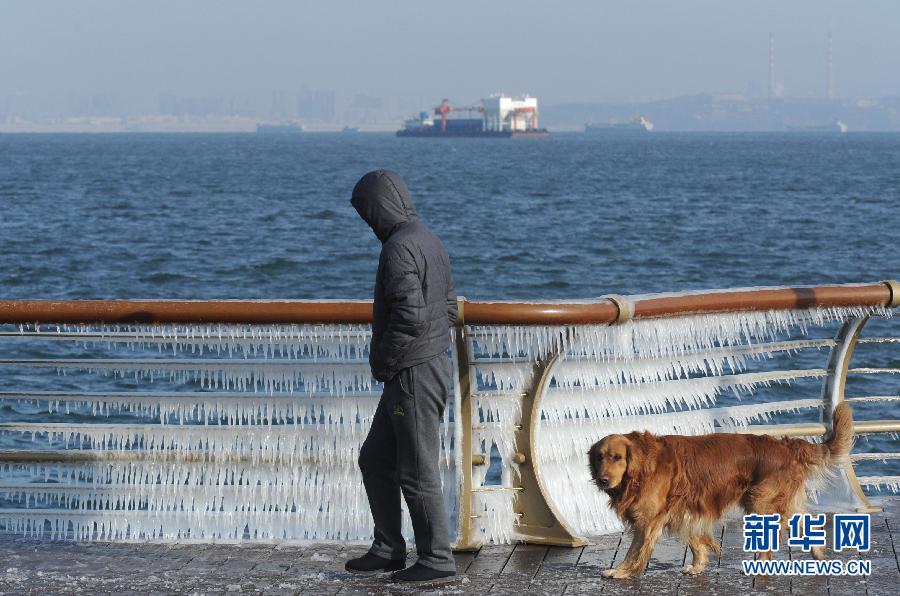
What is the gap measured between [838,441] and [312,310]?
219 centimetres

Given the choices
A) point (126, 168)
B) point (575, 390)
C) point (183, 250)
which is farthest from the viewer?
point (126, 168)

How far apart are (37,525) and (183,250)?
111ft

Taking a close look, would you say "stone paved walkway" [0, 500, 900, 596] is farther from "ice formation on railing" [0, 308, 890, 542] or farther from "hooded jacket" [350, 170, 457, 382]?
"hooded jacket" [350, 170, 457, 382]

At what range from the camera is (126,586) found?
5.21 metres

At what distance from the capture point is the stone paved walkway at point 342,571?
5.18 meters

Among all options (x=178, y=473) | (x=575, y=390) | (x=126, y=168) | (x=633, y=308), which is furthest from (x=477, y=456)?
(x=126, y=168)

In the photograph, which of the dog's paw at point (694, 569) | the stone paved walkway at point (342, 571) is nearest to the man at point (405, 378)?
the stone paved walkway at point (342, 571)

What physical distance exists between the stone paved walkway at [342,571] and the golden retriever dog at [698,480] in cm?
15

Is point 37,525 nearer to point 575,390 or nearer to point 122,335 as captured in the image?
point 122,335

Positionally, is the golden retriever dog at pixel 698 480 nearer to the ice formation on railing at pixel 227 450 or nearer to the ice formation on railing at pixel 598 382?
the ice formation on railing at pixel 598 382

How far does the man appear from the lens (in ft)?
16.3

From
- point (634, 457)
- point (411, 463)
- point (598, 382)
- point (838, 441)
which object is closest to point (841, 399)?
point (838, 441)

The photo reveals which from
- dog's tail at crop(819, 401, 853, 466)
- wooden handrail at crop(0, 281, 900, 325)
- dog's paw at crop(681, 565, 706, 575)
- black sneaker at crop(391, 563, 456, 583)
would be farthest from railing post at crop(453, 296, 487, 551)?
dog's tail at crop(819, 401, 853, 466)

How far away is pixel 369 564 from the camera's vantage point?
536 cm
